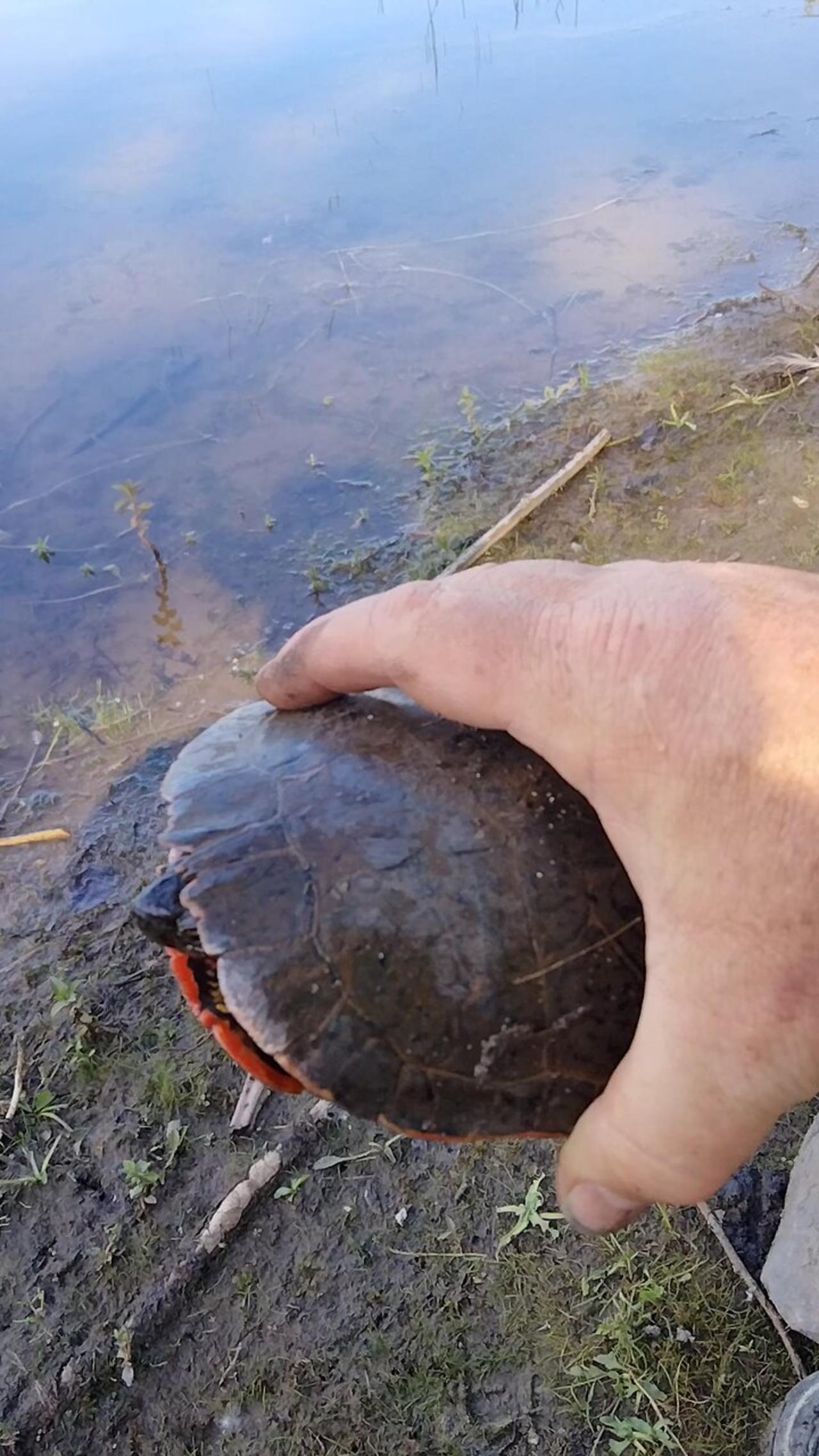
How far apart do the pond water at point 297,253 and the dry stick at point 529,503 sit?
2.20 ft

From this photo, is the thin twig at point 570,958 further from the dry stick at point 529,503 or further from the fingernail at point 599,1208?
the dry stick at point 529,503

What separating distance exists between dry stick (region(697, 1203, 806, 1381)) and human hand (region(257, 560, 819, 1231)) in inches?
42.0

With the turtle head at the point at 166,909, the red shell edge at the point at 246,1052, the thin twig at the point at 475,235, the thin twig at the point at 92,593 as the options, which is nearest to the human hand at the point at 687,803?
the red shell edge at the point at 246,1052

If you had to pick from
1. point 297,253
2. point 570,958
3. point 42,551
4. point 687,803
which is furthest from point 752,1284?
point 297,253

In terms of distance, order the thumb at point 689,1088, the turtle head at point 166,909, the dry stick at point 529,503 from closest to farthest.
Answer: the thumb at point 689,1088
the turtle head at point 166,909
the dry stick at point 529,503

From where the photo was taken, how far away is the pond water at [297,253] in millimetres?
5012

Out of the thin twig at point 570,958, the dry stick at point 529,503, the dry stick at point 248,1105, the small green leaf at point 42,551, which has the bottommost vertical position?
the dry stick at point 248,1105

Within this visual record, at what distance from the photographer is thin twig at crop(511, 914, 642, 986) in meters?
2.00

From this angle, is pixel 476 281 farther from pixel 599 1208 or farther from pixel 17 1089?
pixel 599 1208

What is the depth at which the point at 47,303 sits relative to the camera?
22.1 feet

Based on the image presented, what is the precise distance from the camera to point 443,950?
78.0 inches

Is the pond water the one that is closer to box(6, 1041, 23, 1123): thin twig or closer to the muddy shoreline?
box(6, 1041, 23, 1123): thin twig

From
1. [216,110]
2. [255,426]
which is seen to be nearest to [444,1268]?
[255,426]

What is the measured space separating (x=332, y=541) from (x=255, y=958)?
337cm
